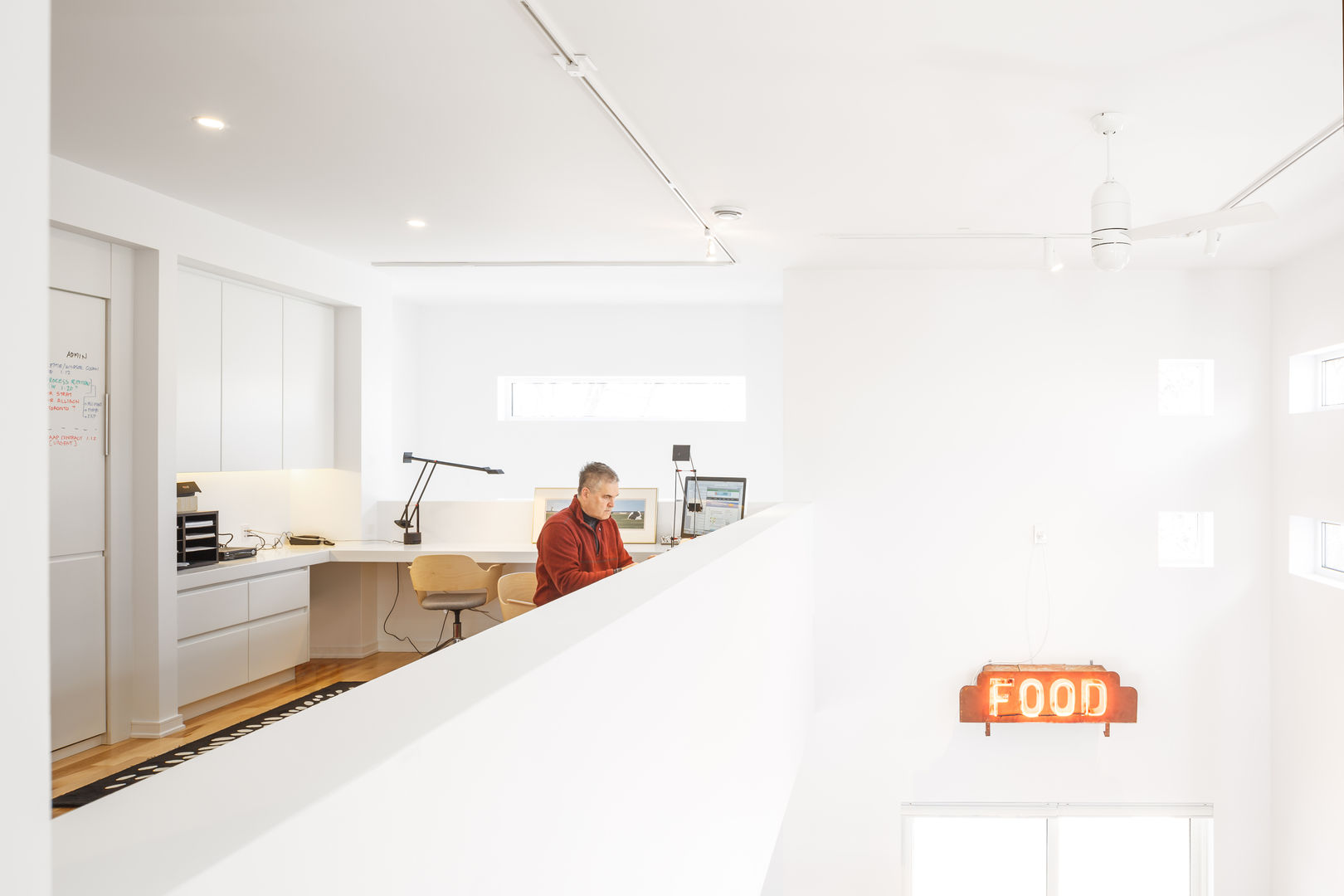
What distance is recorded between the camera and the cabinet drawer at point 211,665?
13.4 ft

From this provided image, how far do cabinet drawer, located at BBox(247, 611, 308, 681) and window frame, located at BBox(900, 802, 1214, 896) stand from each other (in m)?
3.87

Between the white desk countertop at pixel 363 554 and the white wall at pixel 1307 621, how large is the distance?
3771mm

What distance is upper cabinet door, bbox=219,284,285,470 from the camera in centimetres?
452

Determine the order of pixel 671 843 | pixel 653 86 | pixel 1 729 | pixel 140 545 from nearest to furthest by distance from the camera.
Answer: pixel 1 729, pixel 671 843, pixel 653 86, pixel 140 545

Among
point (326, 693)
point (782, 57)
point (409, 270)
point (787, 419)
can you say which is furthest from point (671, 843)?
point (409, 270)

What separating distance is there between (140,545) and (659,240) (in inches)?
116

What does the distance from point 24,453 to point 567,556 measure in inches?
109

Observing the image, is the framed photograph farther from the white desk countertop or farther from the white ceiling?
the white ceiling

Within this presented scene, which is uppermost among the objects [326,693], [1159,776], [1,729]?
[1,729]

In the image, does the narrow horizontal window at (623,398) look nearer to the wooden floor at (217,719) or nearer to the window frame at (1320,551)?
the wooden floor at (217,719)

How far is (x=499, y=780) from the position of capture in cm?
107

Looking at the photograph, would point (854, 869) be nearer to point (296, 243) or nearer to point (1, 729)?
point (296, 243)

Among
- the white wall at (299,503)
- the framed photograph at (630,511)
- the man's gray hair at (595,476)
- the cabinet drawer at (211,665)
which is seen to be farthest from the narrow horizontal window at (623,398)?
the man's gray hair at (595,476)

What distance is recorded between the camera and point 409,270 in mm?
5801
